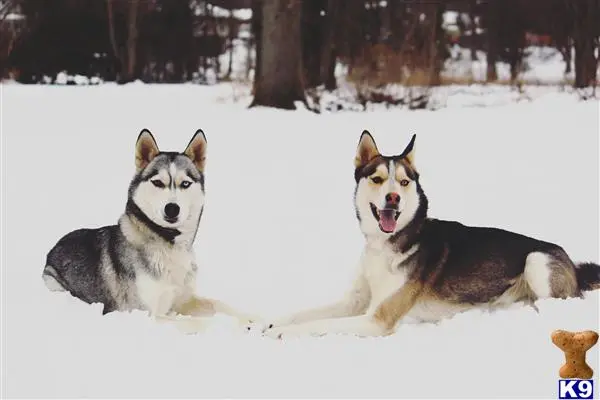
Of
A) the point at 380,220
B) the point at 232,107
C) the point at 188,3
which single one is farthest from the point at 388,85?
the point at 380,220

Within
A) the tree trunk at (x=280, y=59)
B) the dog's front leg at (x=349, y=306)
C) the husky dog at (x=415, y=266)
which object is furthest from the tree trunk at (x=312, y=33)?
the dog's front leg at (x=349, y=306)

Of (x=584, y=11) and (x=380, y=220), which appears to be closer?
(x=380, y=220)

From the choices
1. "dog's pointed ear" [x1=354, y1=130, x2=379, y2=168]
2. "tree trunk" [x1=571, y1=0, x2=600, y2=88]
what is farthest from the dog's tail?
"tree trunk" [x1=571, y1=0, x2=600, y2=88]

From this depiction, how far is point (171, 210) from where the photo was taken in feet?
15.2

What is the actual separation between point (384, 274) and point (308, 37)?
1759cm

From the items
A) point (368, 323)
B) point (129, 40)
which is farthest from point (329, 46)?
point (368, 323)

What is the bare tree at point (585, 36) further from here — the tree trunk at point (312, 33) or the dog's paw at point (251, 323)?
the dog's paw at point (251, 323)

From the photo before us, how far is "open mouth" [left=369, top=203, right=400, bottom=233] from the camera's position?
15.7 ft

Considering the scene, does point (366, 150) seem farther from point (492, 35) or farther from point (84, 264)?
point (492, 35)

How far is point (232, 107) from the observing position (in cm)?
1614

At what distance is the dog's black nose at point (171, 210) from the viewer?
15.2ft

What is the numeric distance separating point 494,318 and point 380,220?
2.96 feet

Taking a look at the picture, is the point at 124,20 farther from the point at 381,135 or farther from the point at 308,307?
the point at 308,307

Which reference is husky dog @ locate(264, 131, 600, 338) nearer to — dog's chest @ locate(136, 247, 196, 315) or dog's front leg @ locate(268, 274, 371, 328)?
dog's front leg @ locate(268, 274, 371, 328)
